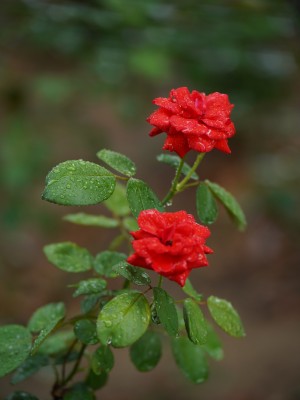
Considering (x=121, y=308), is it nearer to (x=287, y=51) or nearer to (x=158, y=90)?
(x=287, y=51)

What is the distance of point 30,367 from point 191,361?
29 centimetres

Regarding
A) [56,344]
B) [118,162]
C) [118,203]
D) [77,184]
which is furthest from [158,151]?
[77,184]

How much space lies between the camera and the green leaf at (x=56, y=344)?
108 centimetres

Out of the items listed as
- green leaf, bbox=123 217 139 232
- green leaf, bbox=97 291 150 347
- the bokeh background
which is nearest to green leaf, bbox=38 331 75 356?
green leaf, bbox=123 217 139 232

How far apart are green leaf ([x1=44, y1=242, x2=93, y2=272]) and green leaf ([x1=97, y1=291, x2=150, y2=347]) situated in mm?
244

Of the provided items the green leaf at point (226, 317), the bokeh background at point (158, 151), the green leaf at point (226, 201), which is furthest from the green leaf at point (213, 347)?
the bokeh background at point (158, 151)

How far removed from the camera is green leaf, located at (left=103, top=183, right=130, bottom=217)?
3.78ft

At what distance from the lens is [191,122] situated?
0.87 metres

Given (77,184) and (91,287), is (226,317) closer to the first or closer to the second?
(91,287)

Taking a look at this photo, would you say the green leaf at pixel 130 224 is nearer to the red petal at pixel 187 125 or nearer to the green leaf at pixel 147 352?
the green leaf at pixel 147 352

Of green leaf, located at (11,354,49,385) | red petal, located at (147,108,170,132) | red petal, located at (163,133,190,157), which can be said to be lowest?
green leaf, located at (11,354,49,385)

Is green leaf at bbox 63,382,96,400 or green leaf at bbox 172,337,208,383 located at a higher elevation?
green leaf at bbox 172,337,208,383

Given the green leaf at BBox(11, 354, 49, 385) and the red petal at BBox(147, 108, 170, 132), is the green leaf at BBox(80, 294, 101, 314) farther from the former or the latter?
the red petal at BBox(147, 108, 170, 132)

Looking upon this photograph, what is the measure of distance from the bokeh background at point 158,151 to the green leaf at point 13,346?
53.2 inches
